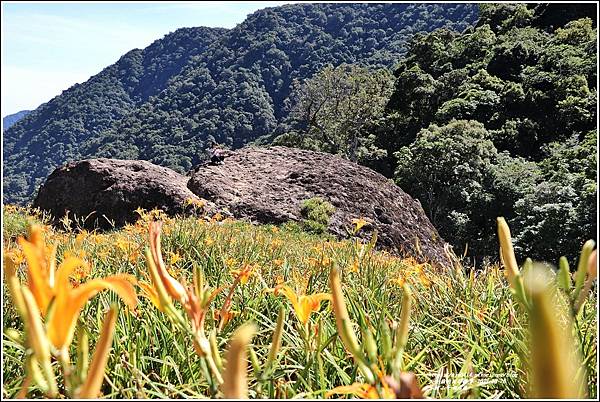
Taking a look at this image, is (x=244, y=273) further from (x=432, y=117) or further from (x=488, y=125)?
(x=432, y=117)

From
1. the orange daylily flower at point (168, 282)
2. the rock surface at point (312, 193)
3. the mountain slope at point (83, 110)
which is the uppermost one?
the mountain slope at point (83, 110)

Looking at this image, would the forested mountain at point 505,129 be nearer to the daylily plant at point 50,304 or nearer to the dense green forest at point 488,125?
the dense green forest at point 488,125

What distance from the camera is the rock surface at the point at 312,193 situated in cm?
826

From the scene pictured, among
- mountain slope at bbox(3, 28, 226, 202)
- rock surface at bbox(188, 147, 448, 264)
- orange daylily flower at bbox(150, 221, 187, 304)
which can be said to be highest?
mountain slope at bbox(3, 28, 226, 202)

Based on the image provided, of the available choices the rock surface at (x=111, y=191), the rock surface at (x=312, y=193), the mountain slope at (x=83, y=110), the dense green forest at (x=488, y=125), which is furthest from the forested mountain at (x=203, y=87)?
the rock surface at (x=111, y=191)

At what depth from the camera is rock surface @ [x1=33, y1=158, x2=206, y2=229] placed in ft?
26.8

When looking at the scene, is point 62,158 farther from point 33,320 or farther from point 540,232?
point 33,320

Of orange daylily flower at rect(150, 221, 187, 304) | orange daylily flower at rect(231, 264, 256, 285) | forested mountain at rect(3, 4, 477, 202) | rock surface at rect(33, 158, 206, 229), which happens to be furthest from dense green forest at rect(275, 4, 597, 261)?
forested mountain at rect(3, 4, 477, 202)

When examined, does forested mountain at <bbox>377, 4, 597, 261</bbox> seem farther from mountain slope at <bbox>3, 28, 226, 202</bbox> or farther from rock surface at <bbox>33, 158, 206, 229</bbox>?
mountain slope at <bbox>3, 28, 226, 202</bbox>

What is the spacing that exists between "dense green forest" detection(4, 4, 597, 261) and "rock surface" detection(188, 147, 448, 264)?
2379mm

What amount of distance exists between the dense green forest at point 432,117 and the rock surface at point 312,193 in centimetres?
238

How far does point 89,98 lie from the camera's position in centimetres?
5047

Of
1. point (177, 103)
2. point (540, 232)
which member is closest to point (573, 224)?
point (540, 232)

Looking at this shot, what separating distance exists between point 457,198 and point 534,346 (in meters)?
19.0
